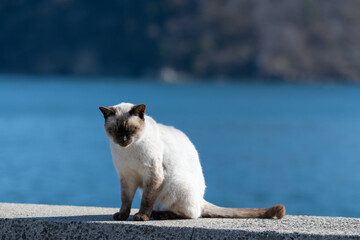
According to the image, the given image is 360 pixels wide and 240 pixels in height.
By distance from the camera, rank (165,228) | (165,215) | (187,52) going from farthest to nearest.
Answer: (187,52)
(165,215)
(165,228)

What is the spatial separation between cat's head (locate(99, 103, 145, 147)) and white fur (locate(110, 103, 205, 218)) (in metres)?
0.02

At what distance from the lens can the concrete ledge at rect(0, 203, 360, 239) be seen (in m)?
4.91

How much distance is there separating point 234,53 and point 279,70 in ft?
39.6

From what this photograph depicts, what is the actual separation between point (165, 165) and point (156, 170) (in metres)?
0.15

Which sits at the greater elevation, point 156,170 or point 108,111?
point 108,111

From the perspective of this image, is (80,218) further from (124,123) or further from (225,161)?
(225,161)

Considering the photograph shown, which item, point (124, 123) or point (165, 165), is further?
point (165, 165)

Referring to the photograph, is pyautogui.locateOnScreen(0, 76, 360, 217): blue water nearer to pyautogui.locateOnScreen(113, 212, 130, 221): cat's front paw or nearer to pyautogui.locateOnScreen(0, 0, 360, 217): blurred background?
pyautogui.locateOnScreen(113, 212, 130, 221): cat's front paw

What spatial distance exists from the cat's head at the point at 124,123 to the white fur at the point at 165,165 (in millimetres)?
24

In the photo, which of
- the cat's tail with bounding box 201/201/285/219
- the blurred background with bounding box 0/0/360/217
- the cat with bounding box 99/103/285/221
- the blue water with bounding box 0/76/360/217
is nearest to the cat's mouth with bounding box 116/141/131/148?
the cat with bounding box 99/103/285/221

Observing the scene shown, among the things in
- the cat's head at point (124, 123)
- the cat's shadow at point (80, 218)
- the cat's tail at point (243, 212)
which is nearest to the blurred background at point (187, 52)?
the cat's tail at point (243, 212)

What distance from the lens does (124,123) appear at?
5.29 metres

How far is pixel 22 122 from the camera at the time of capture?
5675cm

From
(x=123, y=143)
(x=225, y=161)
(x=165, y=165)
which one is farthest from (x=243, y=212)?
(x=225, y=161)
